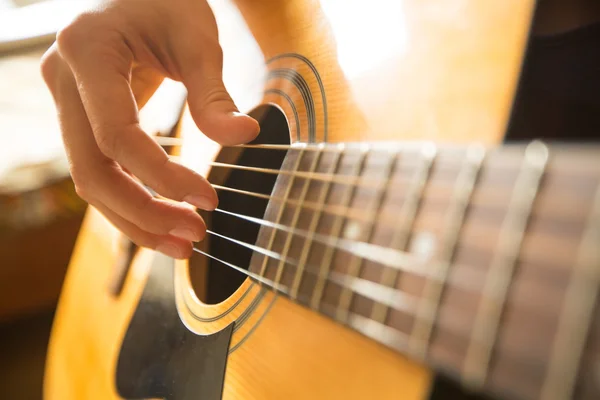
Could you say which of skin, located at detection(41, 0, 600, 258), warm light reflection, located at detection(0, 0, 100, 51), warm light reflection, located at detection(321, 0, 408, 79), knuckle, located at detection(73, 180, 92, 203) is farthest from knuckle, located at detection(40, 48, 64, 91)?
warm light reflection, located at detection(0, 0, 100, 51)

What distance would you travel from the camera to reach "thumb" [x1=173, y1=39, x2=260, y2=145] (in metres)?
0.55

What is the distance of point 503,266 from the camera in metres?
0.30

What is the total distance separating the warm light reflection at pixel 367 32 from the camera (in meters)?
0.49

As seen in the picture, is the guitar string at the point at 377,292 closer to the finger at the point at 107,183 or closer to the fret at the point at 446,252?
the fret at the point at 446,252

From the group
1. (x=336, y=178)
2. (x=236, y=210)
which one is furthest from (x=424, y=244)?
(x=236, y=210)

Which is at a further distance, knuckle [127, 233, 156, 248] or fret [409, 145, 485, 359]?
knuckle [127, 233, 156, 248]

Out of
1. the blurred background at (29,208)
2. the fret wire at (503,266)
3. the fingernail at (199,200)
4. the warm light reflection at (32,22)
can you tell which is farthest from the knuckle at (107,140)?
the warm light reflection at (32,22)

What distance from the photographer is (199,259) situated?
698 millimetres

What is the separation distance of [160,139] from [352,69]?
460 mm

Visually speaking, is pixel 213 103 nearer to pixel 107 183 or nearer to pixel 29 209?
pixel 107 183

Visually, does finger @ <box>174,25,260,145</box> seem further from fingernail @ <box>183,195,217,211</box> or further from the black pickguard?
the black pickguard

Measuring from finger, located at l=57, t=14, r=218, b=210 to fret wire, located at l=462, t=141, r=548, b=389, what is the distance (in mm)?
353

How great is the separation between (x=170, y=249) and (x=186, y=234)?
49mm

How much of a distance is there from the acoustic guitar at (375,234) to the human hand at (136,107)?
6 cm
